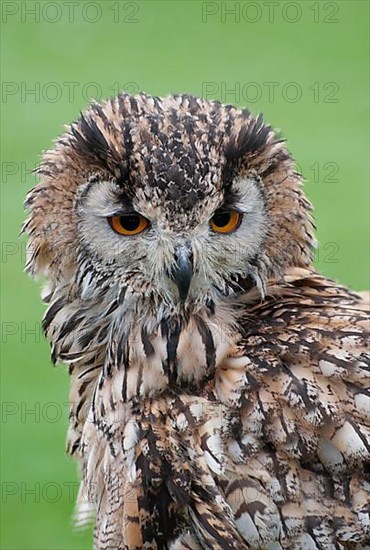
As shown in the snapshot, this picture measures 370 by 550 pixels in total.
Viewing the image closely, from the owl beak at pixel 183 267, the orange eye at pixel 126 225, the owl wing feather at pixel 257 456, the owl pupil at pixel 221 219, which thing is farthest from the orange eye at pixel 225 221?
the owl wing feather at pixel 257 456

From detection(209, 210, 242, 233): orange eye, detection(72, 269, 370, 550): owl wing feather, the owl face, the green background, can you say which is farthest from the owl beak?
the green background

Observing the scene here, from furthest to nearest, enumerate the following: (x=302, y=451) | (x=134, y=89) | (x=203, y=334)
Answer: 1. (x=134, y=89)
2. (x=203, y=334)
3. (x=302, y=451)

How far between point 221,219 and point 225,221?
0.02 m

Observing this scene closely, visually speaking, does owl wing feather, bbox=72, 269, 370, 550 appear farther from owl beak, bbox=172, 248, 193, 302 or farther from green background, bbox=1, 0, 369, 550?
green background, bbox=1, 0, 369, 550

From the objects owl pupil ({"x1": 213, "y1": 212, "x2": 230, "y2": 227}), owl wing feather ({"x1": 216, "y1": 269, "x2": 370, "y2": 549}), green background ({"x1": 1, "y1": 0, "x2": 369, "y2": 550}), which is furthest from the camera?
green background ({"x1": 1, "y1": 0, "x2": 369, "y2": 550})

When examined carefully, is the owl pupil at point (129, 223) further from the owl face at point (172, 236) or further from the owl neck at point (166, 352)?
the owl neck at point (166, 352)

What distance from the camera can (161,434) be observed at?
183 inches

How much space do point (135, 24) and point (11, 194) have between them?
5.15m

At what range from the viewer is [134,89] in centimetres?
1255

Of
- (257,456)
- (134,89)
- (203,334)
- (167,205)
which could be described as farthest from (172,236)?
(134,89)

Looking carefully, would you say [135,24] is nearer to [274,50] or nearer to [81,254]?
[274,50]

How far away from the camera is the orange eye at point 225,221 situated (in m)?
4.69

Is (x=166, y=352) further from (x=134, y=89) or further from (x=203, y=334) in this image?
(x=134, y=89)

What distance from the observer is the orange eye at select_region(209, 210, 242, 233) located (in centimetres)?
469
